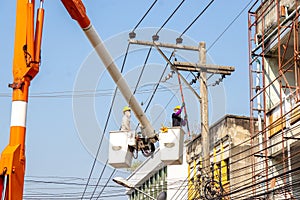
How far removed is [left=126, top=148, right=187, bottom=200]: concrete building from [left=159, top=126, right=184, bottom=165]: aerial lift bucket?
13732 mm

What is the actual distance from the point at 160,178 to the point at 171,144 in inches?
858

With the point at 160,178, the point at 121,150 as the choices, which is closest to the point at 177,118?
the point at 121,150

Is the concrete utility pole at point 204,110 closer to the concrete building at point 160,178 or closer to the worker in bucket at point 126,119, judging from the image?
the worker in bucket at point 126,119

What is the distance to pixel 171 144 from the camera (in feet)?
48.9

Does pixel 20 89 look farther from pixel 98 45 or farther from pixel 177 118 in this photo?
pixel 177 118

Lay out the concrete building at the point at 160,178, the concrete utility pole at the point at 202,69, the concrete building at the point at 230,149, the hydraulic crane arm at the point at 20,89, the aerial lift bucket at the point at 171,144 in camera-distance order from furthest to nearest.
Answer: the concrete building at the point at 160,178, the concrete building at the point at 230,149, the concrete utility pole at the point at 202,69, the aerial lift bucket at the point at 171,144, the hydraulic crane arm at the point at 20,89

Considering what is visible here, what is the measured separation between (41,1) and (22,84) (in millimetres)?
1561

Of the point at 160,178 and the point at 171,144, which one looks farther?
the point at 160,178

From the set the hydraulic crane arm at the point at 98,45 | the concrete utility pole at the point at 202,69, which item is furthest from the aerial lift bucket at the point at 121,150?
the concrete utility pole at the point at 202,69

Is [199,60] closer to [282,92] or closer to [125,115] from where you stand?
[282,92]

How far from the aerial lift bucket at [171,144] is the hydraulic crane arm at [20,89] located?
5744 millimetres

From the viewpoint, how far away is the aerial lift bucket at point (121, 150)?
15391 mm

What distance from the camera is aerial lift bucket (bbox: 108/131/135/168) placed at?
15.4 metres

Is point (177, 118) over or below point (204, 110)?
below
